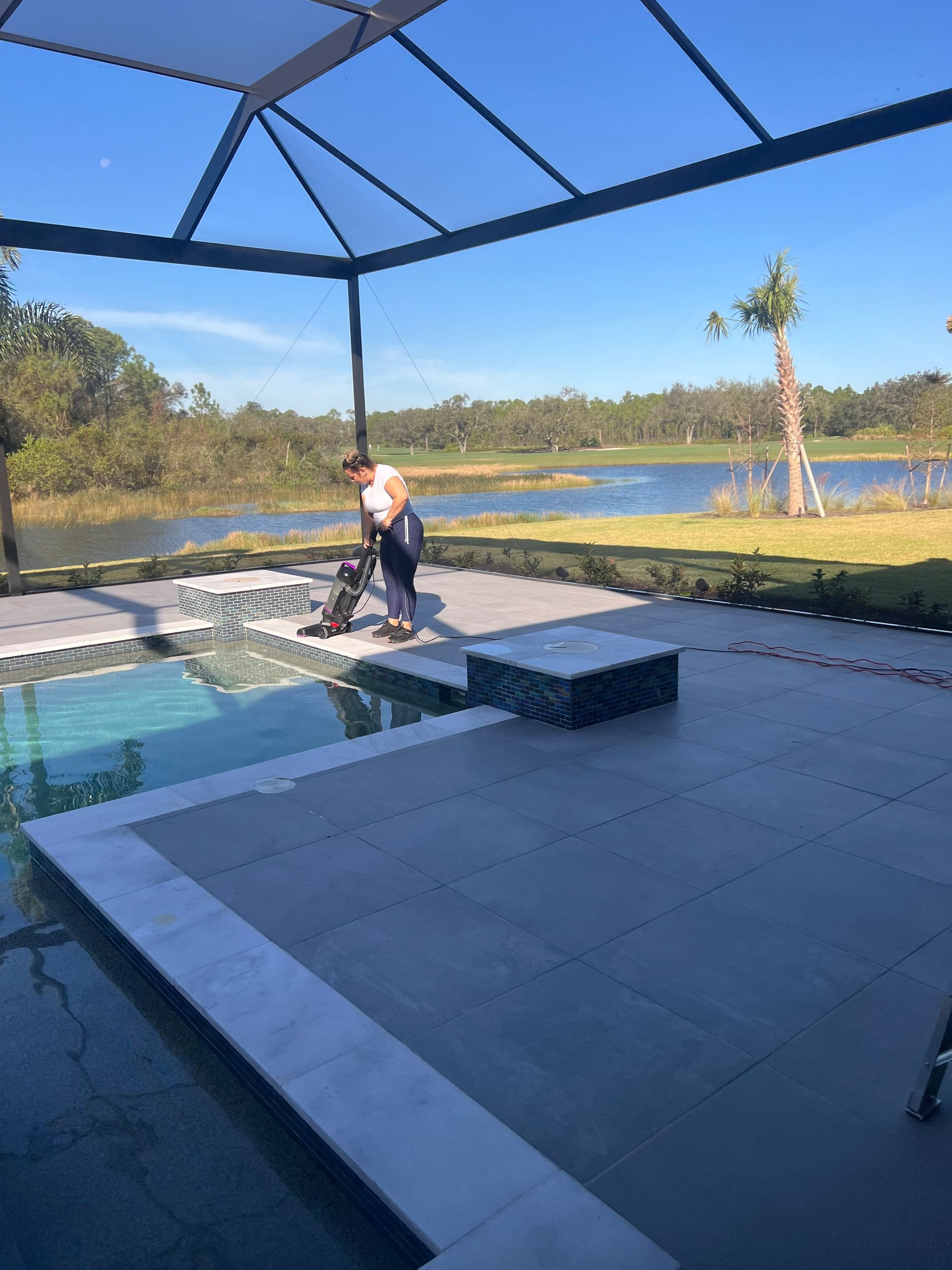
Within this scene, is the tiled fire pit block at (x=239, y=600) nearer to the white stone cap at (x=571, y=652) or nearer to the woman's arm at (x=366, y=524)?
the woman's arm at (x=366, y=524)

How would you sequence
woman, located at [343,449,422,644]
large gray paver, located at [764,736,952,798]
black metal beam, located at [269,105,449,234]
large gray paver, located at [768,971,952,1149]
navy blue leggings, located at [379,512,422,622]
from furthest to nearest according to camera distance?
black metal beam, located at [269,105,449,234]
navy blue leggings, located at [379,512,422,622]
woman, located at [343,449,422,644]
large gray paver, located at [764,736,952,798]
large gray paver, located at [768,971,952,1149]

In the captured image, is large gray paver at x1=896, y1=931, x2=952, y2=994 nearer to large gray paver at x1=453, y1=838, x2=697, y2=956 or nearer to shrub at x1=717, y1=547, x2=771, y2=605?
large gray paver at x1=453, y1=838, x2=697, y2=956

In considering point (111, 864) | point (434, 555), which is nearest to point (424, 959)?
point (111, 864)

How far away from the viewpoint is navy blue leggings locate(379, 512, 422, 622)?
6875mm

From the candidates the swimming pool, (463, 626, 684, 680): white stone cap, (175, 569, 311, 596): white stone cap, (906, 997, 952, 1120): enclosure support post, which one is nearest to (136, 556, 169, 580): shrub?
(175, 569, 311, 596): white stone cap

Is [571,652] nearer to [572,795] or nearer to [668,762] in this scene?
[668,762]

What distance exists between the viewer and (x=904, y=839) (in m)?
3.55

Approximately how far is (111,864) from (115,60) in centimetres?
626

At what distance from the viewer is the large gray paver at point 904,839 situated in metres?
3.33

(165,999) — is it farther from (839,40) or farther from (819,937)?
(839,40)

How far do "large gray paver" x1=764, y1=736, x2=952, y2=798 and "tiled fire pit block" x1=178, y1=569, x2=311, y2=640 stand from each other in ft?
16.7

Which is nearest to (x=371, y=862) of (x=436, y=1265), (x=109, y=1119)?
(x=109, y=1119)

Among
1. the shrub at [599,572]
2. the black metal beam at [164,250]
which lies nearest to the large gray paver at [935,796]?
the shrub at [599,572]

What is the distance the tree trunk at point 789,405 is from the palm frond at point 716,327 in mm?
606
